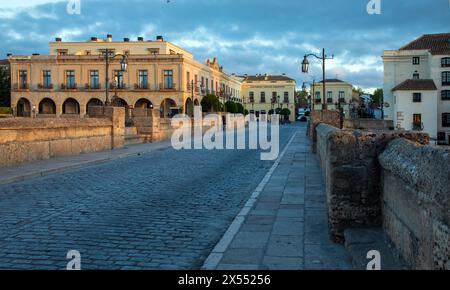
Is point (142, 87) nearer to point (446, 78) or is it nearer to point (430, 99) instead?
point (430, 99)

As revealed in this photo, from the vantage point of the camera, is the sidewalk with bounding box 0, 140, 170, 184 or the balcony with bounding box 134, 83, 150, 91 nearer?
the sidewalk with bounding box 0, 140, 170, 184

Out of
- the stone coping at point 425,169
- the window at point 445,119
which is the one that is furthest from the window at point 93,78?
the stone coping at point 425,169

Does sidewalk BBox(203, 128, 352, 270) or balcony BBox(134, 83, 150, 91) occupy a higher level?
balcony BBox(134, 83, 150, 91)

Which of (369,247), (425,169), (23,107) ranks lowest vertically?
(369,247)

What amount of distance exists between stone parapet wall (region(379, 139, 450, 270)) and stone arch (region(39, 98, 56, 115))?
65741 mm

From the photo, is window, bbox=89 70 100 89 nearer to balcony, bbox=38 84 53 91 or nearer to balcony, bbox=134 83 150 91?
balcony, bbox=38 84 53 91

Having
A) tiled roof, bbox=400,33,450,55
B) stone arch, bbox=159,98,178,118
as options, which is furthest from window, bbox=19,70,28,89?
tiled roof, bbox=400,33,450,55

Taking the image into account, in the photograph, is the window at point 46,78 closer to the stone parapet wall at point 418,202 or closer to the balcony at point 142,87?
the balcony at point 142,87

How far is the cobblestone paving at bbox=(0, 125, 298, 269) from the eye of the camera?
538cm

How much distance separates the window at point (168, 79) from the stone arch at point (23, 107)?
18555 millimetres

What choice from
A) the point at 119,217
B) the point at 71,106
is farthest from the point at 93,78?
the point at 119,217

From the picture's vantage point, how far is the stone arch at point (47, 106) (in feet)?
216

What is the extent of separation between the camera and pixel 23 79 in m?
65.7

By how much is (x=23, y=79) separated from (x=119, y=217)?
64.0 metres
